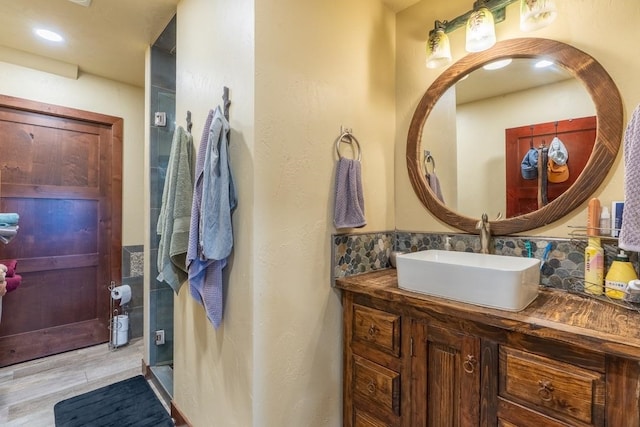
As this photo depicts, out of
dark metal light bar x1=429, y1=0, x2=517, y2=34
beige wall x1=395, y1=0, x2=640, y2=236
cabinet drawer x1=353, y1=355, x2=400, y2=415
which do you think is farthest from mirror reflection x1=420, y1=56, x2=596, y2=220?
cabinet drawer x1=353, y1=355, x2=400, y2=415

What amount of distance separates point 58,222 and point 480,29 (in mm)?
3288

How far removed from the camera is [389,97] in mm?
1751

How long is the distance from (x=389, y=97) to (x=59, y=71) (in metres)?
2.71

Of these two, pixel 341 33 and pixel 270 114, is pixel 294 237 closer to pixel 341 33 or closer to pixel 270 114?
pixel 270 114

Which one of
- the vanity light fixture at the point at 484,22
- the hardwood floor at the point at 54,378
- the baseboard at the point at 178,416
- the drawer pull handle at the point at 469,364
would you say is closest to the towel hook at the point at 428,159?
the vanity light fixture at the point at 484,22

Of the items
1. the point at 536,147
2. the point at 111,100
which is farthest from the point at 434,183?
the point at 111,100

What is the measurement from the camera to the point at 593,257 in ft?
3.67

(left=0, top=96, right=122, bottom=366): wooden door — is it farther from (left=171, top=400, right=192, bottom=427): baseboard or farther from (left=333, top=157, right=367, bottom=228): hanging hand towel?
(left=333, top=157, right=367, bottom=228): hanging hand towel

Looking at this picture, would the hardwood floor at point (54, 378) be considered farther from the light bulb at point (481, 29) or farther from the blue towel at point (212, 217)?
the light bulb at point (481, 29)

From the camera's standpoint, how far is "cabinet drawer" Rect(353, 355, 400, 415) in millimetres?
1219

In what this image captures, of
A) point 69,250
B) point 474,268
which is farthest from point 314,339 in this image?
point 69,250

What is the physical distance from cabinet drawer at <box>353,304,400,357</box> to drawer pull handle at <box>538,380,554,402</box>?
468mm

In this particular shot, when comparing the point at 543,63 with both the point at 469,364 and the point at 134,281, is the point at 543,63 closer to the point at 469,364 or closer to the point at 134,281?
the point at 469,364

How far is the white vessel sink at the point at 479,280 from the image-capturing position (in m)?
0.96
